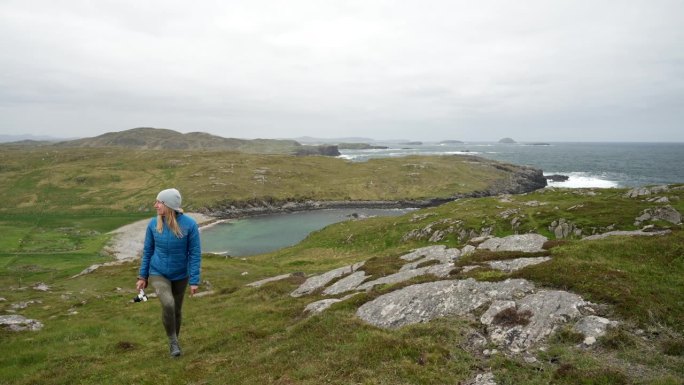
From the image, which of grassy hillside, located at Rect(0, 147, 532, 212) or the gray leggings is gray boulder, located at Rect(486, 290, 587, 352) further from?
grassy hillside, located at Rect(0, 147, 532, 212)

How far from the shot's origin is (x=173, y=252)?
13164mm

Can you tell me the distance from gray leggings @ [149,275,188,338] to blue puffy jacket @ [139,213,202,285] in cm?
21

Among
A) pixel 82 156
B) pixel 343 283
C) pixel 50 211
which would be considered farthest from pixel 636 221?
pixel 82 156

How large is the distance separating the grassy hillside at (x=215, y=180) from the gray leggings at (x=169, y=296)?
385 ft

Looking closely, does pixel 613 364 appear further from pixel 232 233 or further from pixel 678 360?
pixel 232 233

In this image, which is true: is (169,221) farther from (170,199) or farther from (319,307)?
(319,307)

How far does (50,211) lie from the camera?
4587 inches

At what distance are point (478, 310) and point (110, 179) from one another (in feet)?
550

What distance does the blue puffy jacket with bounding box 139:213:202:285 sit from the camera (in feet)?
42.9

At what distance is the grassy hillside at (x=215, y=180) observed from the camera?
129625 millimetres

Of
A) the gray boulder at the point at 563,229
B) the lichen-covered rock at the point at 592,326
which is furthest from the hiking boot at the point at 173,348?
the gray boulder at the point at 563,229

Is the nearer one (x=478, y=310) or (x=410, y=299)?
(x=478, y=310)

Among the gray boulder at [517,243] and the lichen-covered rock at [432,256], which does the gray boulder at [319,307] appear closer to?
the lichen-covered rock at [432,256]

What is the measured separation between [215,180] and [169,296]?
143960 mm
